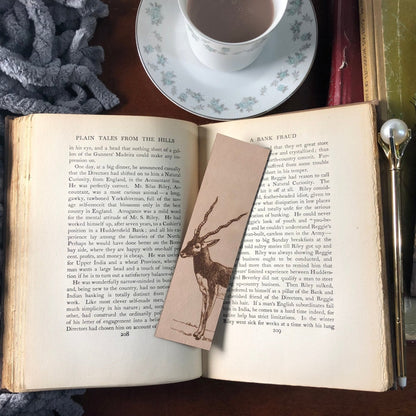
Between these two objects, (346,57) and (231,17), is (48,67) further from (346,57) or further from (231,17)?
(346,57)

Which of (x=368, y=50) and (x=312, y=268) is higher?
(x=368, y=50)

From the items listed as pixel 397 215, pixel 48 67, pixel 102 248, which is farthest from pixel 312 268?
pixel 48 67

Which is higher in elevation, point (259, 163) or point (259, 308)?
point (259, 163)

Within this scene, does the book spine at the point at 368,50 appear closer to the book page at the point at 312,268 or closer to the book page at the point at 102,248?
the book page at the point at 312,268

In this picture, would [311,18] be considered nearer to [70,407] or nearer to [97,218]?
[97,218]

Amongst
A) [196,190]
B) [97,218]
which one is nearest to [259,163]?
[196,190]

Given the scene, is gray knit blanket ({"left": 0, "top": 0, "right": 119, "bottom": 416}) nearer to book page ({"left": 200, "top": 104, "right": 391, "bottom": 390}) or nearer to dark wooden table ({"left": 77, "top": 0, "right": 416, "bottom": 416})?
dark wooden table ({"left": 77, "top": 0, "right": 416, "bottom": 416})
